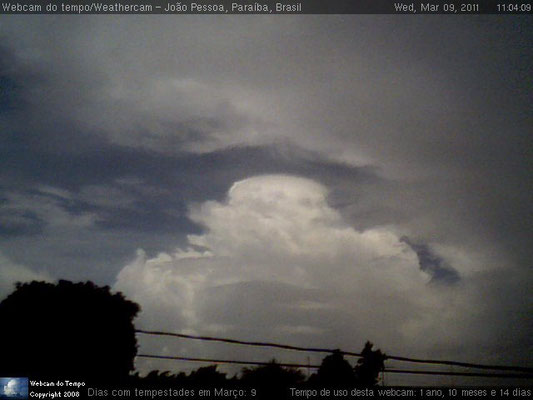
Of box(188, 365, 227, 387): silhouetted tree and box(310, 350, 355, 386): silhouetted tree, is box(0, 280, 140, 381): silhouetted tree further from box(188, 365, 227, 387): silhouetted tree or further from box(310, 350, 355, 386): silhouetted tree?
box(310, 350, 355, 386): silhouetted tree

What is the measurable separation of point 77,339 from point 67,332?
1.52 ft

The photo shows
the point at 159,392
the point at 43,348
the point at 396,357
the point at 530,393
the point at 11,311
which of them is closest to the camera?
the point at 396,357

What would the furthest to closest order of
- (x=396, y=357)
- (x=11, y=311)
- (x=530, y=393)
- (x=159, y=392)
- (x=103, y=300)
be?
(x=103, y=300) < (x=11, y=311) < (x=159, y=392) < (x=530, y=393) < (x=396, y=357)

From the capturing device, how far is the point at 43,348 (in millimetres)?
12320

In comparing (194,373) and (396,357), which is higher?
(396,357)

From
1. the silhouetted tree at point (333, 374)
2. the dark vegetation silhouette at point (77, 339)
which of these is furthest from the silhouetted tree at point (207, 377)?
the silhouetted tree at point (333, 374)

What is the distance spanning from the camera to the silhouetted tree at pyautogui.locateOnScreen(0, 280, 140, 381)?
1213 cm

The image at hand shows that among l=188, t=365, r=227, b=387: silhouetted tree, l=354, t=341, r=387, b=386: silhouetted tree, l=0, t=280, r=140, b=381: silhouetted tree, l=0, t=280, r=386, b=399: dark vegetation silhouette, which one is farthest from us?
l=0, t=280, r=140, b=381: silhouetted tree

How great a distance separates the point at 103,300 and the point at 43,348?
2.59 m

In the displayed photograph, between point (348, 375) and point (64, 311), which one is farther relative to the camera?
point (64, 311)

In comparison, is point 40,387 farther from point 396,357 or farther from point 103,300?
point 396,357

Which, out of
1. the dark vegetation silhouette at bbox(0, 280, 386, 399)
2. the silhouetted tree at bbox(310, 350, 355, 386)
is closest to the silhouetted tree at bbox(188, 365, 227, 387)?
the dark vegetation silhouette at bbox(0, 280, 386, 399)

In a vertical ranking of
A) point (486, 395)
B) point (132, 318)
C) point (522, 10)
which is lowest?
point (486, 395)

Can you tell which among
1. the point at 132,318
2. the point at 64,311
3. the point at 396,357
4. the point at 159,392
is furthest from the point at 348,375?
the point at 64,311
